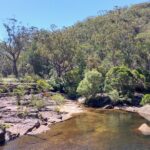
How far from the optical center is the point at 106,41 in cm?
10775

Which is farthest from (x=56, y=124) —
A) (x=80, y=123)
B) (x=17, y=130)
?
(x=17, y=130)

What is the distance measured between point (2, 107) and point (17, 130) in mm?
15702

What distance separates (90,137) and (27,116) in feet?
44.4

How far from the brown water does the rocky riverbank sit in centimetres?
177

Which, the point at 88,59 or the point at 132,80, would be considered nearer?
the point at 132,80

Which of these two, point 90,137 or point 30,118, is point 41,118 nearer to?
point 30,118

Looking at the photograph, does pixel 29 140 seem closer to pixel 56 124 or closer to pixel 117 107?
pixel 56 124

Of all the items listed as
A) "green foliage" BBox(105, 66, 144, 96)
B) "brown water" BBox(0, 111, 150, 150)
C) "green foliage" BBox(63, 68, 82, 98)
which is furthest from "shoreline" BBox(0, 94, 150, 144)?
"green foliage" BBox(63, 68, 82, 98)

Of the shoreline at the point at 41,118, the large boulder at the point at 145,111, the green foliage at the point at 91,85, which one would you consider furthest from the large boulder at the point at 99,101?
the large boulder at the point at 145,111

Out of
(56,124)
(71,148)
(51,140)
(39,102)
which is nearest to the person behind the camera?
(71,148)

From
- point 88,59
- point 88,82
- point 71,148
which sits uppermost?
point 88,59

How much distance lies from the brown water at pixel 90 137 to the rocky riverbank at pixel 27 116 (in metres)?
1.77

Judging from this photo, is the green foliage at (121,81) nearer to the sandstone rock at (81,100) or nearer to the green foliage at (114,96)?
the green foliage at (114,96)

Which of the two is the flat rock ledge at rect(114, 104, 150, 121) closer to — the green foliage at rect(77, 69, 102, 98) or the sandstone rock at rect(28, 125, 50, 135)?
the green foliage at rect(77, 69, 102, 98)
